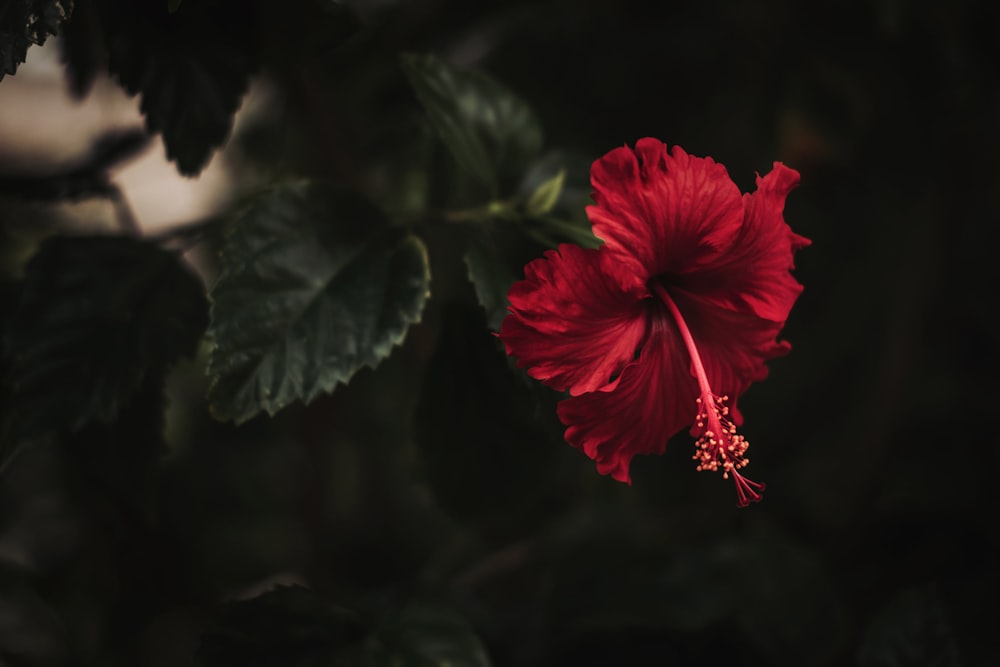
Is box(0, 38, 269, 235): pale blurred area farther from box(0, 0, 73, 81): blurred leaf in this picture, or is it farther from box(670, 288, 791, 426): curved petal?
box(670, 288, 791, 426): curved petal

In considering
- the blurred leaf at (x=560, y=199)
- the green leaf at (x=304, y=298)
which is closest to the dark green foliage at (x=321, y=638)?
the green leaf at (x=304, y=298)

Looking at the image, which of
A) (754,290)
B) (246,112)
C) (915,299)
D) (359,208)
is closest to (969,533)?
(915,299)

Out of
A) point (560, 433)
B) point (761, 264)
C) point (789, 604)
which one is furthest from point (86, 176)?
point (789, 604)

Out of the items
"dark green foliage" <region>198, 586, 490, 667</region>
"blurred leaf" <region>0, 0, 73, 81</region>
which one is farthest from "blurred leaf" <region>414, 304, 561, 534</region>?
"blurred leaf" <region>0, 0, 73, 81</region>

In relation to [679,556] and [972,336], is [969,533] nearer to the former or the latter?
[679,556]

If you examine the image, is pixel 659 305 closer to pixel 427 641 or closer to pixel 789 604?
pixel 427 641

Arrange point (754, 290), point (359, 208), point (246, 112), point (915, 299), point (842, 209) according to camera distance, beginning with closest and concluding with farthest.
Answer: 1. point (754, 290)
2. point (359, 208)
3. point (915, 299)
4. point (246, 112)
5. point (842, 209)
